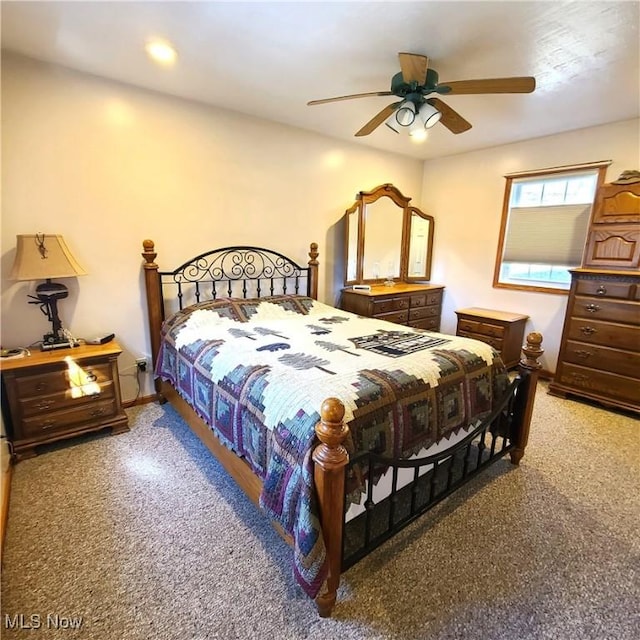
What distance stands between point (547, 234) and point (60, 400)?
466 centimetres

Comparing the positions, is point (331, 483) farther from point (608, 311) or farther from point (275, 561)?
point (608, 311)

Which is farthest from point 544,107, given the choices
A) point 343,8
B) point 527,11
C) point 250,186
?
point 250,186

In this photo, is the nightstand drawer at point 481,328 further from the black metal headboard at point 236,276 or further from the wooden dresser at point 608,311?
the black metal headboard at point 236,276

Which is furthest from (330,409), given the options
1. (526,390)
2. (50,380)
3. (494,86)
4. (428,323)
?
(428,323)

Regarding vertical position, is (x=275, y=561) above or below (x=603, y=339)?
below

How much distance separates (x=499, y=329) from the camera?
3.76 m

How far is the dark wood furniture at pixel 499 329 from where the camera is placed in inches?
147

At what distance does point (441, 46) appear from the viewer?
199 cm

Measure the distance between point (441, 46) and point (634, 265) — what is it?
2.51 meters

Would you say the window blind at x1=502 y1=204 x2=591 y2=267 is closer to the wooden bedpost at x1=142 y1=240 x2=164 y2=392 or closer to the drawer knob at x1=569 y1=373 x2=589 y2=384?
the drawer knob at x1=569 y1=373 x2=589 y2=384

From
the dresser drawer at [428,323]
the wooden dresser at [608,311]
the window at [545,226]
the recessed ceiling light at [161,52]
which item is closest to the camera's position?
the recessed ceiling light at [161,52]

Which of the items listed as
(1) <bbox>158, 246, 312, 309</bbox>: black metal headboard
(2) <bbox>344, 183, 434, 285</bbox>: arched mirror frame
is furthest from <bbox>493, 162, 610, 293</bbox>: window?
(1) <bbox>158, 246, 312, 309</bbox>: black metal headboard

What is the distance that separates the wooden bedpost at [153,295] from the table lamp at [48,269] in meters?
0.50

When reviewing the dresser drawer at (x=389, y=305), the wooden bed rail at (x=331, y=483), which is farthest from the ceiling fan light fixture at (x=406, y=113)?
the wooden bed rail at (x=331, y=483)
